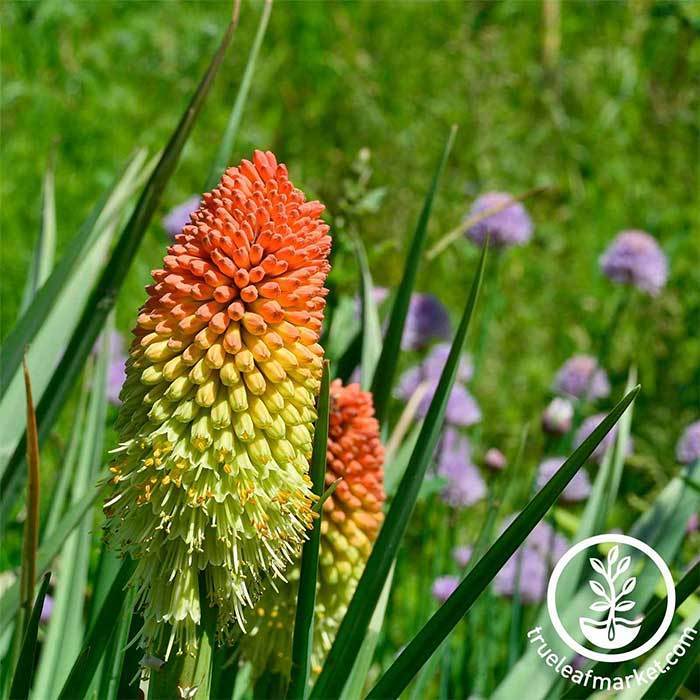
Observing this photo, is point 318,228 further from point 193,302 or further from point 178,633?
point 178,633

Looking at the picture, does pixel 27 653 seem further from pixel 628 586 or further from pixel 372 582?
pixel 628 586

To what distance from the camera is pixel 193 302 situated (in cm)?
117

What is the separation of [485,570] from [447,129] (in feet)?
12.7

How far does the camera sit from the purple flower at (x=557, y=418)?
2.64 m

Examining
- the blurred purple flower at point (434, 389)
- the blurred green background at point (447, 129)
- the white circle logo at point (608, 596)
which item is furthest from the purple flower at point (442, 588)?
the blurred green background at point (447, 129)

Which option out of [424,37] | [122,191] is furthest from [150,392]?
[424,37]

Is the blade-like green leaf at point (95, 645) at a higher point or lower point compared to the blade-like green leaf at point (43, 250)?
lower

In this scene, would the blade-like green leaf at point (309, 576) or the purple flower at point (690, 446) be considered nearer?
the blade-like green leaf at point (309, 576)

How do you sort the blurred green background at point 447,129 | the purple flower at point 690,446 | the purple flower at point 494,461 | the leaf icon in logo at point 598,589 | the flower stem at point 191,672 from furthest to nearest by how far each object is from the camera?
the blurred green background at point 447,129
the purple flower at point 690,446
the purple flower at point 494,461
the leaf icon in logo at point 598,589
the flower stem at point 191,672

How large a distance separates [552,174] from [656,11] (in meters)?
2.20

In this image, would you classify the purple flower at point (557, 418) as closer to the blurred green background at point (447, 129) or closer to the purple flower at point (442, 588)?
the purple flower at point (442, 588)

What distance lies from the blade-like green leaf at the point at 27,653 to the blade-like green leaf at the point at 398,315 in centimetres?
76

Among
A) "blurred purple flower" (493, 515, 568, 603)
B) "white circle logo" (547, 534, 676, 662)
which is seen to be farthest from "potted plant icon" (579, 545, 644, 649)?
"blurred purple flower" (493, 515, 568, 603)

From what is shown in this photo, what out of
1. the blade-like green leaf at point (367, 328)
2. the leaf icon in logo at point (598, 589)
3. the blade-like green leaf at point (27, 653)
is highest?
the blade-like green leaf at point (367, 328)
